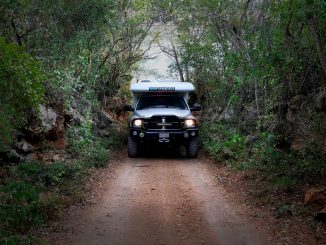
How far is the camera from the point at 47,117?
36.0ft

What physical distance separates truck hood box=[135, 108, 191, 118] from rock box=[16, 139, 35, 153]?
3550mm

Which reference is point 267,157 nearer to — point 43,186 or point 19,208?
point 43,186

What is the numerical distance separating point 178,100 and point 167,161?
8.57ft

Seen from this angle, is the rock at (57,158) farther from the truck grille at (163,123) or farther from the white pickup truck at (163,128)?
the truck grille at (163,123)

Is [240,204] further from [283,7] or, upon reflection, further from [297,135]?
[283,7]

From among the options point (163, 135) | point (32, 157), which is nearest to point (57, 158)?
point (32, 157)

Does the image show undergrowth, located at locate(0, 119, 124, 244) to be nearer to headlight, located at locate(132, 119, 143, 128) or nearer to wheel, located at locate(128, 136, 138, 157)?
wheel, located at locate(128, 136, 138, 157)

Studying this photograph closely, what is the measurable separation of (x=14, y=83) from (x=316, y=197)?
5426 mm

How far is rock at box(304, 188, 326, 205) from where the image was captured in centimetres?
687

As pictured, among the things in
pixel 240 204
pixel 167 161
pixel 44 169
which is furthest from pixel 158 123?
pixel 240 204

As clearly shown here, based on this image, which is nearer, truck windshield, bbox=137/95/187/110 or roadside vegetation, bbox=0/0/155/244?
roadside vegetation, bbox=0/0/155/244

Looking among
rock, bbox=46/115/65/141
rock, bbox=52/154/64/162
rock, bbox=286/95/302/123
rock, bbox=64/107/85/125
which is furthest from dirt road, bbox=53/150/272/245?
rock, bbox=64/107/85/125

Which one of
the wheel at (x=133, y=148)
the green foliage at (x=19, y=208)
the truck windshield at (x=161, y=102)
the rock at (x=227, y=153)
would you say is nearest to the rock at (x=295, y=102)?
the rock at (x=227, y=153)

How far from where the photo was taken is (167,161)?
12305 millimetres
